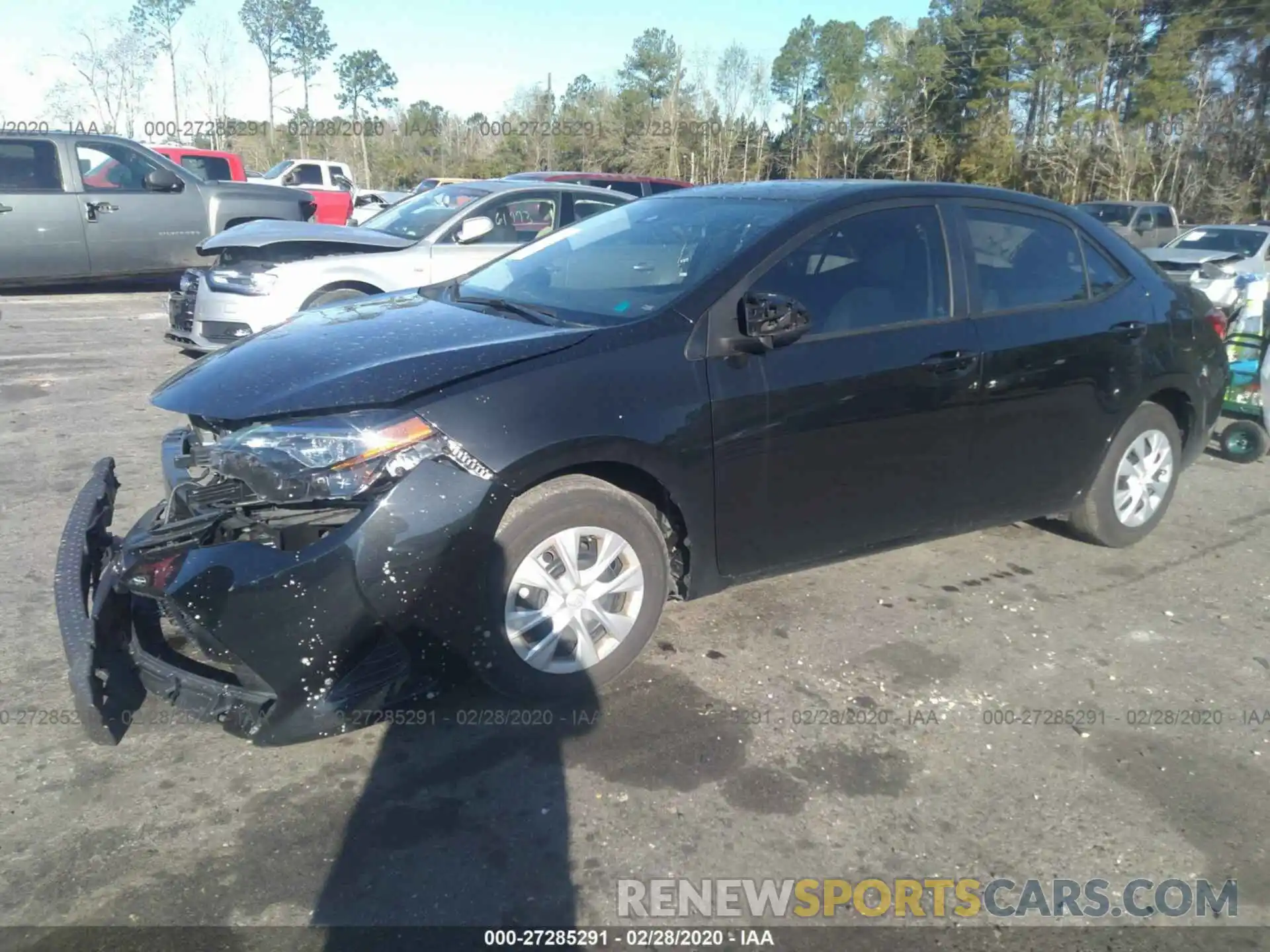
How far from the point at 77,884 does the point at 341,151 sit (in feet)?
173

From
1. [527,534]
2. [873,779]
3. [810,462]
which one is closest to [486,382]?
[527,534]

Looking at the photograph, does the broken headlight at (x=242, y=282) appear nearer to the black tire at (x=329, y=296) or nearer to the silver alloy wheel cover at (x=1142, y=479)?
the black tire at (x=329, y=296)

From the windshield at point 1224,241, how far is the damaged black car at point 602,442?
14508 mm

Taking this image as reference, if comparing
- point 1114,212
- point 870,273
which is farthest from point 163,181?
point 1114,212

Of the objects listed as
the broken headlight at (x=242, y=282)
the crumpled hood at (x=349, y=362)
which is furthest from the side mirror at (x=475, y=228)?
the crumpled hood at (x=349, y=362)

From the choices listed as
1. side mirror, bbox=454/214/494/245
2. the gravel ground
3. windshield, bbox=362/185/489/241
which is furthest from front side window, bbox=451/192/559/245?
the gravel ground

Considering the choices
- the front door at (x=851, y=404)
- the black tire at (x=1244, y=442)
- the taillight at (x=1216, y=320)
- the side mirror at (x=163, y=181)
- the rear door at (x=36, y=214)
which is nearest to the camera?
the front door at (x=851, y=404)

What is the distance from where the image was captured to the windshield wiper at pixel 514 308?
3768 mm

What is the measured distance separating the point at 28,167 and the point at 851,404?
11.2m

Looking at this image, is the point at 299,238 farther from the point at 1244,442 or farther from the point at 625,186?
the point at 1244,442

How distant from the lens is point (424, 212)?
8.98m

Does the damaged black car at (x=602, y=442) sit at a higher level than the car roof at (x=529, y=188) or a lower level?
lower

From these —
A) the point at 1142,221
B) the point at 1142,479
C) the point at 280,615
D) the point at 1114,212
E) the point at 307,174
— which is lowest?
the point at 1142,479

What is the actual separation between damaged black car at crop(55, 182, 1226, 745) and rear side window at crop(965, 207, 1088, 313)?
16mm
